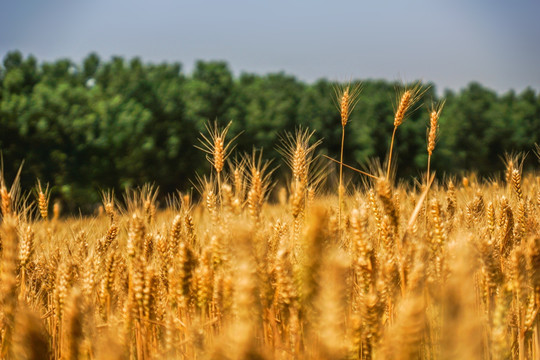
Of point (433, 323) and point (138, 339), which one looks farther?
point (433, 323)

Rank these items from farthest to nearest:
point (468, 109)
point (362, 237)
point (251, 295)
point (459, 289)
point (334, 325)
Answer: point (468, 109) → point (362, 237) → point (251, 295) → point (334, 325) → point (459, 289)

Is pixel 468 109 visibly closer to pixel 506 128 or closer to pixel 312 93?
pixel 506 128

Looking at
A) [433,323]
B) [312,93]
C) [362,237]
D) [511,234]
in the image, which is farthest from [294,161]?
[312,93]

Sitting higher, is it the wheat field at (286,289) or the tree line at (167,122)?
the tree line at (167,122)

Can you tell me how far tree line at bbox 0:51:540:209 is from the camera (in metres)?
20.9

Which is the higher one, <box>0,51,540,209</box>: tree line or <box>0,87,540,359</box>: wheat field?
<box>0,51,540,209</box>: tree line

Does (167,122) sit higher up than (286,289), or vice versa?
(167,122)

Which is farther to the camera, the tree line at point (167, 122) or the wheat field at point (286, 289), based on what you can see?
the tree line at point (167, 122)

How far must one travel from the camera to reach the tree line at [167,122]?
68.6ft

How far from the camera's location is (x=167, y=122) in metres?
27.9

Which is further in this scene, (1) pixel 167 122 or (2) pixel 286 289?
(1) pixel 167 122

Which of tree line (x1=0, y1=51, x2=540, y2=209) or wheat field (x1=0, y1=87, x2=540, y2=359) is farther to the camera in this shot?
tree line (x1=0, y1=51, x2=540, y2=209)

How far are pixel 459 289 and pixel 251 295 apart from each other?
593mm

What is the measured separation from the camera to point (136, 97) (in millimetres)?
28000
